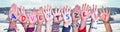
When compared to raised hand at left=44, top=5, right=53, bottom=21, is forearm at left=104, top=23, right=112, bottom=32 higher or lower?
lower

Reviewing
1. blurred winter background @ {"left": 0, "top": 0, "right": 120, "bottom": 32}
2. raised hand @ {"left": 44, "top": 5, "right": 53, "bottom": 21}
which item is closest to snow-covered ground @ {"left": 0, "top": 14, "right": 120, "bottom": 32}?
blurred winter background @ {"left": 0, "top": 0, "right": 120, "bottom": 32}

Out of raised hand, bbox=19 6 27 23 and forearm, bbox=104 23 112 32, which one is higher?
raised hand, bbox=19 6 27 23

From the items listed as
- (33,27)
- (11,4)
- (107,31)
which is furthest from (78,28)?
(11,4)

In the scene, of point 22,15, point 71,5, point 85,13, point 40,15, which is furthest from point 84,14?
point 22,15

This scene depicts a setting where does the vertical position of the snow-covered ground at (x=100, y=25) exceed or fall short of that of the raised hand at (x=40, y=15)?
it falls short

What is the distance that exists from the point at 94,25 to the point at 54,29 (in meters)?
0.42

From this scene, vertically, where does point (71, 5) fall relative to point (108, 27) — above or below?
above

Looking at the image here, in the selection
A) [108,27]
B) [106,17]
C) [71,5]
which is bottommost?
[108,27]

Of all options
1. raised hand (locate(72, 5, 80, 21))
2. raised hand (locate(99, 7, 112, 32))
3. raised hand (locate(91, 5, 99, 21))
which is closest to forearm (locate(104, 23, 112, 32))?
raised hand (locate(99, 7, 112, 32))

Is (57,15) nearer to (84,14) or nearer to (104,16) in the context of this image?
(84,14)

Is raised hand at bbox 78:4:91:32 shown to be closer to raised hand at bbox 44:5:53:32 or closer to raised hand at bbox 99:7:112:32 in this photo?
raised hand at bbox 99:7:112:32

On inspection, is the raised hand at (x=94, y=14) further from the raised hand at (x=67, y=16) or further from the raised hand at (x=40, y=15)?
the raised hand at (x=40, y=15)

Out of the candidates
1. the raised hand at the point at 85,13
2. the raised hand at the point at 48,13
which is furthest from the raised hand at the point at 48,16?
the raised hand at the point at 85,13

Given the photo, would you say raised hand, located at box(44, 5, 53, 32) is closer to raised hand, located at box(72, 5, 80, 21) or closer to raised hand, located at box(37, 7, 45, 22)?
raised hand, located at box(37, 7, 45, 22)
